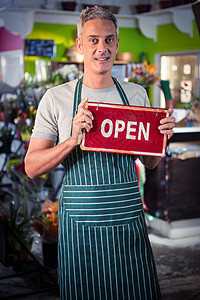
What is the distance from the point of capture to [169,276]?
11.8ft

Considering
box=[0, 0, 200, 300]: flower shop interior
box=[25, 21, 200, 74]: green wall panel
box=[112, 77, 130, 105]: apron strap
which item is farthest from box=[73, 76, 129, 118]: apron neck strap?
box=[25, 21, 200, 74]: green wall panel

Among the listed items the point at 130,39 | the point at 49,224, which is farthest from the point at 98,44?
the point at 130,39

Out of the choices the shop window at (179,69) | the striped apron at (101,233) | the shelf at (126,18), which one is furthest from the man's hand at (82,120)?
the shelf at (126,18)

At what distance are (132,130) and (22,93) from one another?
4.26 m

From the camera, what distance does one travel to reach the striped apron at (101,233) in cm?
164

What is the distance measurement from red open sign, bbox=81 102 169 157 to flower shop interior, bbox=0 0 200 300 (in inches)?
45.3

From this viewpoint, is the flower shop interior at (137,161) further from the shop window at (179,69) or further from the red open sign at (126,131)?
the red open sign at (126,131)

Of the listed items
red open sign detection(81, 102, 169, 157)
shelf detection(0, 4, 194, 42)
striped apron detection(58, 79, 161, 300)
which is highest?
shelf detection(0, 4, 194, 42)

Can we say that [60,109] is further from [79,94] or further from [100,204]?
[100,204]

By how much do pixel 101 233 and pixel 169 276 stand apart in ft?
7.05

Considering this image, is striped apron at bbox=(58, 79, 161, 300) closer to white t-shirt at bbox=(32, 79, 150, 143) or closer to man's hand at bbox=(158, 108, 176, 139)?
white t-shirt at bbox=(32, 79, 150, 143)

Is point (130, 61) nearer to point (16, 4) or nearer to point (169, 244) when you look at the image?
point (16, 4)

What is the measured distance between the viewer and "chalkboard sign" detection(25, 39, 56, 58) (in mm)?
8367

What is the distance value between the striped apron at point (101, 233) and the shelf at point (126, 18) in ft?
20.8
